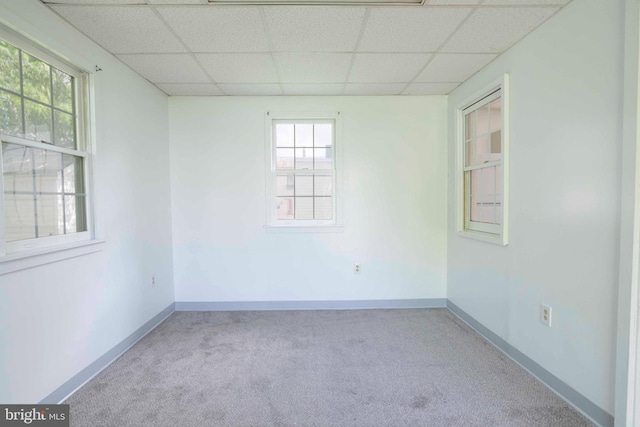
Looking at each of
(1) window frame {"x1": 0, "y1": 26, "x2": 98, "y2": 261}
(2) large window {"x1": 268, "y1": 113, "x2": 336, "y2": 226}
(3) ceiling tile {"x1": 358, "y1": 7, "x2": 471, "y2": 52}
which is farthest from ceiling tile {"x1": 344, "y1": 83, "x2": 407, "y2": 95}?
(1) window frame {"x1": 0, "y1": 26, "x2": 98, "y2": 261}

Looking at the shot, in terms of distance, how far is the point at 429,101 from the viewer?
334cm

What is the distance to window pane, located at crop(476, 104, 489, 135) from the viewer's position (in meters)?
2.73

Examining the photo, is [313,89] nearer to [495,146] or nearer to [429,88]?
[429,88]

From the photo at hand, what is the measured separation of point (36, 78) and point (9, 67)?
0.17 meters

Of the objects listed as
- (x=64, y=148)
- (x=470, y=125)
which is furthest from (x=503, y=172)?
(x=64, y=148)

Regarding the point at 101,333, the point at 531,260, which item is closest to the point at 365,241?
the point at 531,260

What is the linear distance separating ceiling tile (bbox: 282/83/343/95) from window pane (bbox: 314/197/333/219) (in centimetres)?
120

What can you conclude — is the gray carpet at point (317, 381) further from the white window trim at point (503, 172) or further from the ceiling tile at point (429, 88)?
the ceiling tile at point (429, 88)

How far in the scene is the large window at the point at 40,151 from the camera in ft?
5.21

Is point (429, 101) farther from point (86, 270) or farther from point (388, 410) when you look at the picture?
point (86, 270)

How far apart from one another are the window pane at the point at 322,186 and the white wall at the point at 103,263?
5.58 feet

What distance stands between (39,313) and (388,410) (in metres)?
2.16

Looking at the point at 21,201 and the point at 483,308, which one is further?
the point at 483,308

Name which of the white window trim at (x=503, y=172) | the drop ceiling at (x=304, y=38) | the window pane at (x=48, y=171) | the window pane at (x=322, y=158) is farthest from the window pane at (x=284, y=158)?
the window pane at (x=48, y=171)
